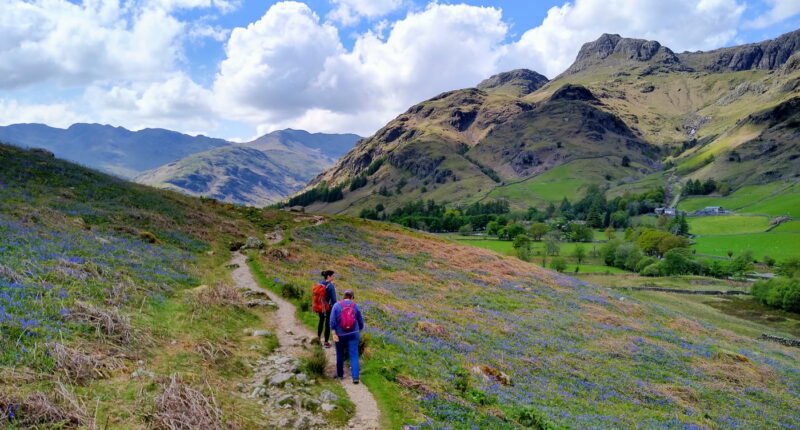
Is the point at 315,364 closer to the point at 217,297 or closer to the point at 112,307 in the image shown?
the point at 112,307

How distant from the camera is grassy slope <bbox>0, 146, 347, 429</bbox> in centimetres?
1030

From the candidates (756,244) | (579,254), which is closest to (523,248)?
(579,254)

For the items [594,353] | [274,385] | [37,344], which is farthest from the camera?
Answer: [594,353]

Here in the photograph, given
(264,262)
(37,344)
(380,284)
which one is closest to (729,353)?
(380,284)

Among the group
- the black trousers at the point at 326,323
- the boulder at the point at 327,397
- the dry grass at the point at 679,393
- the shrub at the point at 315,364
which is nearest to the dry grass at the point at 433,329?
the black trousers at the point at 326,323

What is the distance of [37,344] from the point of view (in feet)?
36.1

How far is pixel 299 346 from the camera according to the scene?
18.1 meters

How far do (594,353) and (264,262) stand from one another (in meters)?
27.2

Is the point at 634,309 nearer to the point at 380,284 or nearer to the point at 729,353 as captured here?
the point at 729,353

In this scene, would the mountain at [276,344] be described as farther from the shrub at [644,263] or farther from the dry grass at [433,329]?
the shrub at [644,263]

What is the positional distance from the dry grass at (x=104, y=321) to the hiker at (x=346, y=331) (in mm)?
7054

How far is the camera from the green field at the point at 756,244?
14312cm

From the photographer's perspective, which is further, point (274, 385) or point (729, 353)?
point (729, 353)

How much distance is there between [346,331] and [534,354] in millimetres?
14855
